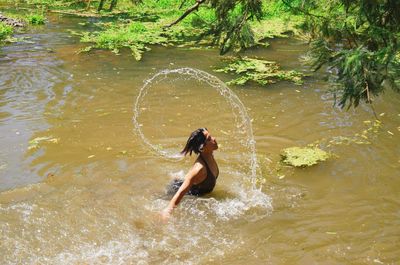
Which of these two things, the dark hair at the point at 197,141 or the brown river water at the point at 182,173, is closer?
the brown river water at the point at 182,173

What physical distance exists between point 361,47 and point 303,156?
9.37ft

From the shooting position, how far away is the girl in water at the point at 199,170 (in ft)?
18.3

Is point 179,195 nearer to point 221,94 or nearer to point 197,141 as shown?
point 197,141

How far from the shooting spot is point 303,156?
23.6 ft

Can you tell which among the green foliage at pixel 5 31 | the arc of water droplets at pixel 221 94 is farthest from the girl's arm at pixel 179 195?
the green foliage at pixel 5 31

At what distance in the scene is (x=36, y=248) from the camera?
5.05m

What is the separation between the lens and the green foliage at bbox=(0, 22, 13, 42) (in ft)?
51.2

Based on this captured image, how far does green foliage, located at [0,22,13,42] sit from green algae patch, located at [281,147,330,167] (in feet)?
39.3

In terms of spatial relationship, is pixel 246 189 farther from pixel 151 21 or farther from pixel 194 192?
pixel 151 21

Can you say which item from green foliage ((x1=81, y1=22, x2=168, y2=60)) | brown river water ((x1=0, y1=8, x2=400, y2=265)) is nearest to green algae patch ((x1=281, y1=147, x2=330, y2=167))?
brown river water ((x1=0, y1=8, x2=400, y2=265))

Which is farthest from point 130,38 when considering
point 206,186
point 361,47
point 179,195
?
point 361,47

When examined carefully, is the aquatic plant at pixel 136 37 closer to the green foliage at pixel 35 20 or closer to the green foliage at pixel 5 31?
the green foliage at pixel 5 31

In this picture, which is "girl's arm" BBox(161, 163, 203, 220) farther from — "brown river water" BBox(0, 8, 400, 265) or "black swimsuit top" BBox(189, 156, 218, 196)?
"black swimsuit top" BBox(189, 156, 218, 196)

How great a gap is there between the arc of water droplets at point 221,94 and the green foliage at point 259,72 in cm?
51
